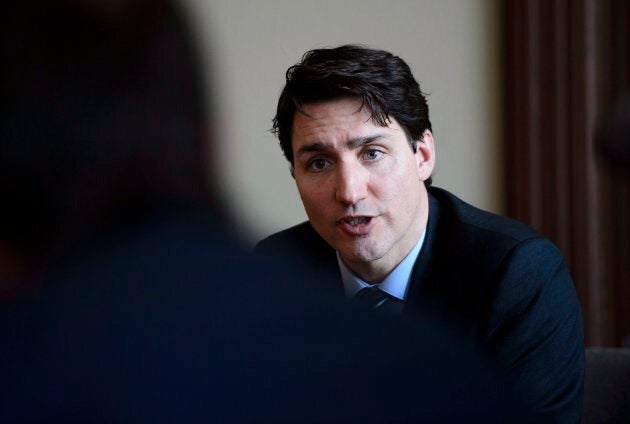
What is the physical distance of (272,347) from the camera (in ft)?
1.16

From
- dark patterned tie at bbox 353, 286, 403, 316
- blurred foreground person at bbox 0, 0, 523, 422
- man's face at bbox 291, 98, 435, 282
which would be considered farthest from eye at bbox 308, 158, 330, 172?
blurred foreground person at bbox 0, 0, 523, 422

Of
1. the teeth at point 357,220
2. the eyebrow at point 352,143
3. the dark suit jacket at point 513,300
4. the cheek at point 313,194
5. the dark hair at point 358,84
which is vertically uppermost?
the dark hair at point 358,84

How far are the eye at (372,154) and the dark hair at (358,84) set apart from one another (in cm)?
5

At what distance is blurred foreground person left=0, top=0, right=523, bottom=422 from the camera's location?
26 centimetres

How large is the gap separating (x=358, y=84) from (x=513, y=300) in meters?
0.41

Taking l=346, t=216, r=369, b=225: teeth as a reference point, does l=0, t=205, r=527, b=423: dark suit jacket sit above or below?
above

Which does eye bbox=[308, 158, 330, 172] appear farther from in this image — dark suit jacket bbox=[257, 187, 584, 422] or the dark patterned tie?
the dark patterned tie

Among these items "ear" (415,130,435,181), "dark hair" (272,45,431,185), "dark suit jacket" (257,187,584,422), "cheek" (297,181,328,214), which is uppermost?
"dark hair" (272,45,431,185)

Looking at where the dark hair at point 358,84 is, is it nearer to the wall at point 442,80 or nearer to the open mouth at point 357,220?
the open mouth at point 357,220

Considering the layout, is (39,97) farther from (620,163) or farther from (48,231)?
(620,163)

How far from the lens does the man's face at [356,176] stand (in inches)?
50.5

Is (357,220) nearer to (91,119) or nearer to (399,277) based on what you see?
(399,277)

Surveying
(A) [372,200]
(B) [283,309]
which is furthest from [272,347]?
(A) [372,200]

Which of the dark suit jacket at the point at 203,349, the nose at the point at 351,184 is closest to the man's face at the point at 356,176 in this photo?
the nose at the point at 351,184
